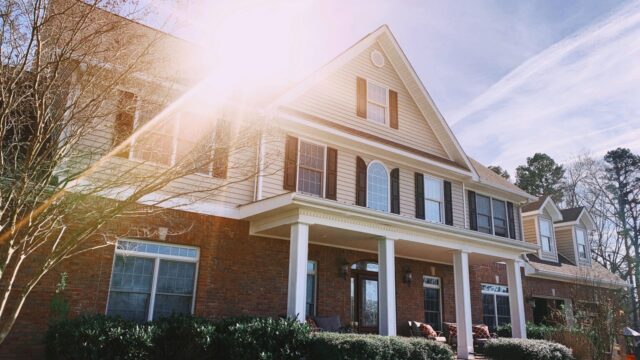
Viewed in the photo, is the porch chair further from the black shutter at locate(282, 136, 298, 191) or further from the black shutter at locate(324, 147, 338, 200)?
the black shutter at locate(282, 136, 298, 191)

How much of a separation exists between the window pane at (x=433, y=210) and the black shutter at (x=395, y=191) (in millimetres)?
1493

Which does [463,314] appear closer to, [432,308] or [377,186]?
[432,308]

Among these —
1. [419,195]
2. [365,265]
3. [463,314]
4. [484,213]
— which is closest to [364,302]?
[365,265]

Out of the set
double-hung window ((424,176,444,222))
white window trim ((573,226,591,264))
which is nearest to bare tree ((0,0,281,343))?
double-hung window ((424,176,444,222))

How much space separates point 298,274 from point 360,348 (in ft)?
6.44

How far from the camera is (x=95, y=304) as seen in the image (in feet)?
30.5

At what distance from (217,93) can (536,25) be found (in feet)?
23.3

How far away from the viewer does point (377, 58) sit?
51.6ft

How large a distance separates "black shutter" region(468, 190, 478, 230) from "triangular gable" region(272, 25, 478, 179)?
2.85ft

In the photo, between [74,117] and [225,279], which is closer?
[74,117]

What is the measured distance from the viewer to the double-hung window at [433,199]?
1548 centimetres

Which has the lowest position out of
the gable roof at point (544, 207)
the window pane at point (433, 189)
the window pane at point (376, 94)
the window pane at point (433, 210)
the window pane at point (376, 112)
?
Result: the window pane at point (433, 210)

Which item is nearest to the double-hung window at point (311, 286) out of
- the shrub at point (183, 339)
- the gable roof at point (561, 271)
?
the shrub at point (183, 339)

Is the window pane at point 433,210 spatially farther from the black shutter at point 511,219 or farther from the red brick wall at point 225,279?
the black shutter at point 511,219
